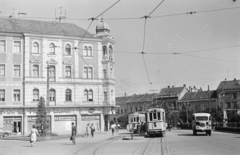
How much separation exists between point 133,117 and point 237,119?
130 ft

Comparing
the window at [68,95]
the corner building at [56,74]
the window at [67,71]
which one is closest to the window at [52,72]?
the corner building at [56,74]

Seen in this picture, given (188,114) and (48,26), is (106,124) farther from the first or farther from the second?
(188,114)

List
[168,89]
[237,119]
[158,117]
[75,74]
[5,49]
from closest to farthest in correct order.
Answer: [158,117], [5,49], [75,74], [237,119], [168,89]

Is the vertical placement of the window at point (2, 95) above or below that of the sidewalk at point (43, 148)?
above

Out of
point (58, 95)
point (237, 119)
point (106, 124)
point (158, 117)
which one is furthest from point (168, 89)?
point (158, 117)

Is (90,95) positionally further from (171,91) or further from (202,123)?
(171,91)

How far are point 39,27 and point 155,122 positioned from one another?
23424 millimetres

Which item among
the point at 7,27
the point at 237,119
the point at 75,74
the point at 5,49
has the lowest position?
the point at 237,119

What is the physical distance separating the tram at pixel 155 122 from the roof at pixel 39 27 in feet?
63.6

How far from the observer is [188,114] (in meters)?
88.2

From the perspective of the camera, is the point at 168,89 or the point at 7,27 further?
the point at 168,89

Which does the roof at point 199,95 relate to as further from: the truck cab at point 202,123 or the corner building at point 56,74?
the truck cab at point 202,123

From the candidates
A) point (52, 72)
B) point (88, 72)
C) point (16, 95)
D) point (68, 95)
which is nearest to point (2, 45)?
point (16, 95)

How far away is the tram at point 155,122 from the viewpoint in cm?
3419
